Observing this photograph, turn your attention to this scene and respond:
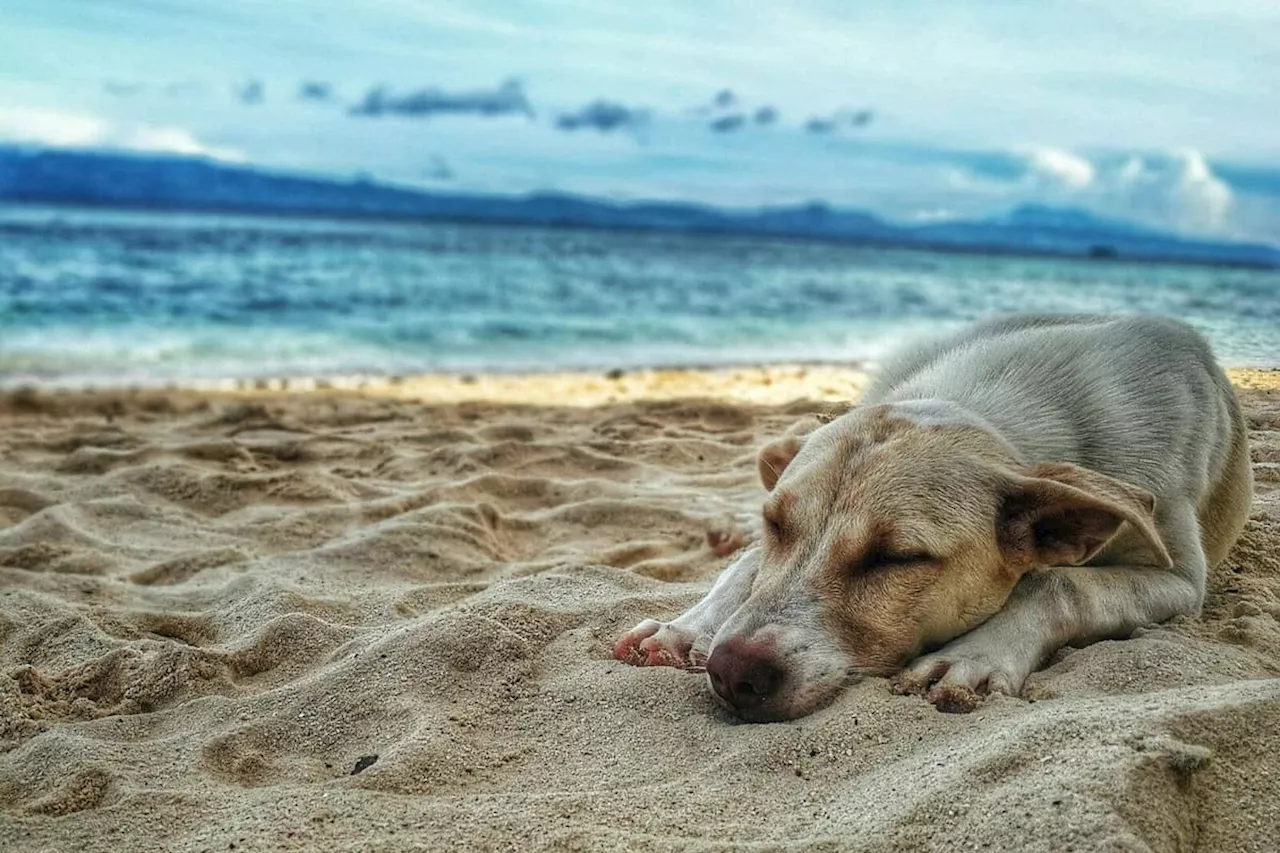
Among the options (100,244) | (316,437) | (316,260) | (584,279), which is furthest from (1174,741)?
(100,244)

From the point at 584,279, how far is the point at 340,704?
2750 cm

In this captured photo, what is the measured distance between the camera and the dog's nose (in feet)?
9.71

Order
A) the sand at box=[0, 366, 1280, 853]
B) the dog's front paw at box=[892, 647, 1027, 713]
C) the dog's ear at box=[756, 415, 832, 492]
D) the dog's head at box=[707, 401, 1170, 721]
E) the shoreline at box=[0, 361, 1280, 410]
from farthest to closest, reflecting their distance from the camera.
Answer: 1. the shoreline at box=[0, 361, 1280, 410]
2. the dog's ear at box=[756, 415, 832, 492]
3. the dog's head at box=[707, 401, 1170, 721]
4. the dog's front paw at box=[892, 647, 1027, 713]
5. the sand at box=[0, 366, 1280, 853]

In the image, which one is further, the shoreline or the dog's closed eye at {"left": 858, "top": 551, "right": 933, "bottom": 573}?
the shoreline

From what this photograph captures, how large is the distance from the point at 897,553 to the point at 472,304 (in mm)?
20361

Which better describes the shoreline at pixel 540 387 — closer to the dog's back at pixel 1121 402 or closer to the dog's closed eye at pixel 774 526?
the dog's back at pixel 1121 402

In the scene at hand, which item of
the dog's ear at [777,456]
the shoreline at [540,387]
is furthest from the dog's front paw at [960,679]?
the shoreline at [540,387]

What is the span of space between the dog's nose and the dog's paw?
452 mm

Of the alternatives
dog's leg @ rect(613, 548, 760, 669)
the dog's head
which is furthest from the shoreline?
the dog's head

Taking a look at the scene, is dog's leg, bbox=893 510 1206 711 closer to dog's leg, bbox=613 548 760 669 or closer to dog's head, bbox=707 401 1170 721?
dog's head, bbox=707 401 1170 721

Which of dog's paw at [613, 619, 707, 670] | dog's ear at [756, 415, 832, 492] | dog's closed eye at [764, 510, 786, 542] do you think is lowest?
dog's paw at [613, 619, 707, 670]

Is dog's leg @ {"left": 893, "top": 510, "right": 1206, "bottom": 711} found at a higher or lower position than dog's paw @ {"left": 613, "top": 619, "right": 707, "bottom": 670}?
higher

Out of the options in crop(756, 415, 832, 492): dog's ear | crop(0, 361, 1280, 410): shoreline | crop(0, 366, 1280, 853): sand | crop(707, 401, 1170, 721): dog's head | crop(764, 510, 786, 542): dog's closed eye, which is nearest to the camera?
crop(0, 366, 1280, 853): sand

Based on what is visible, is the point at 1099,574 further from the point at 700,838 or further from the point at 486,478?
the point at 486,478
